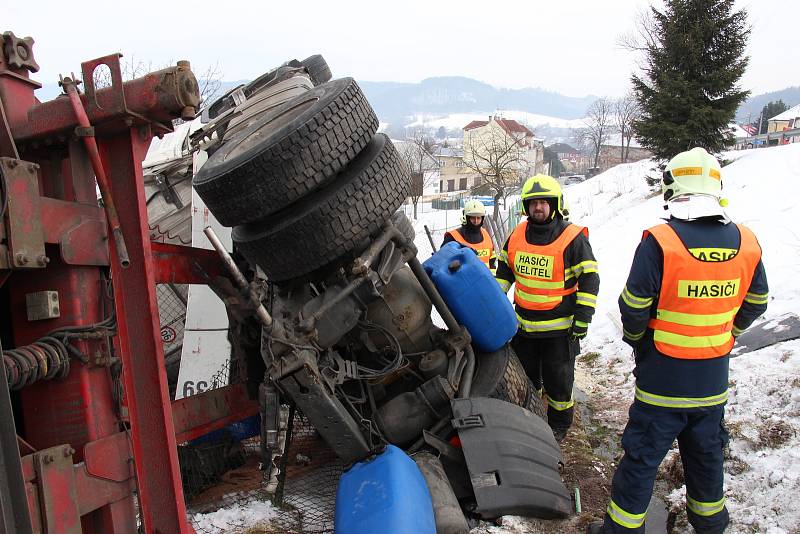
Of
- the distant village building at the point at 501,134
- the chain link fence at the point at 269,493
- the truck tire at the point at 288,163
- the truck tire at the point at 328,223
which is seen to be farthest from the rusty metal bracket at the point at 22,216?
the distant village building at the point at 501,134

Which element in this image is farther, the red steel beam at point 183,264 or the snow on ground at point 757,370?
the snow on ground at point 757,370

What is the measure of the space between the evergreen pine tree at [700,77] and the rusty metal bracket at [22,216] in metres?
18.0

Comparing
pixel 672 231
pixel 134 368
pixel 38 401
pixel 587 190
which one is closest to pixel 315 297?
pixel 134 368

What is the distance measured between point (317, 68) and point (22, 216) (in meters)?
3.43

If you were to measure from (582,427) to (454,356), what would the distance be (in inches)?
64.0

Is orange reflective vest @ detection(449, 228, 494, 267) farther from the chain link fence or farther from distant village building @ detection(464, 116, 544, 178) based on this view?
distant village building @ detection(464, 116, 544, 178)

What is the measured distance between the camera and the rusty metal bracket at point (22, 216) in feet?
5.01

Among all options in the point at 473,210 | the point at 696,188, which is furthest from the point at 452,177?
the point at 696,188

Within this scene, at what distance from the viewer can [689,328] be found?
2807mm

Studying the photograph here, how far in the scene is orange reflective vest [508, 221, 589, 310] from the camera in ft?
13.7

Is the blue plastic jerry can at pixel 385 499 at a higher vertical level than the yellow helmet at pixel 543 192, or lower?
lower

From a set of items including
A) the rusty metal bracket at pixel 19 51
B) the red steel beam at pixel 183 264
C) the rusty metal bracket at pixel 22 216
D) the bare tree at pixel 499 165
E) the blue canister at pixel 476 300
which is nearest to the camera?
the rusty metal bracket at pixel 22 216

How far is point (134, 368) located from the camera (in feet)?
6.31

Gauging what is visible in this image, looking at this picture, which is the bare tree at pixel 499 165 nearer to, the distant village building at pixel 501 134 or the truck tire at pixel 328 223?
the distant village building at pixel 501 134
